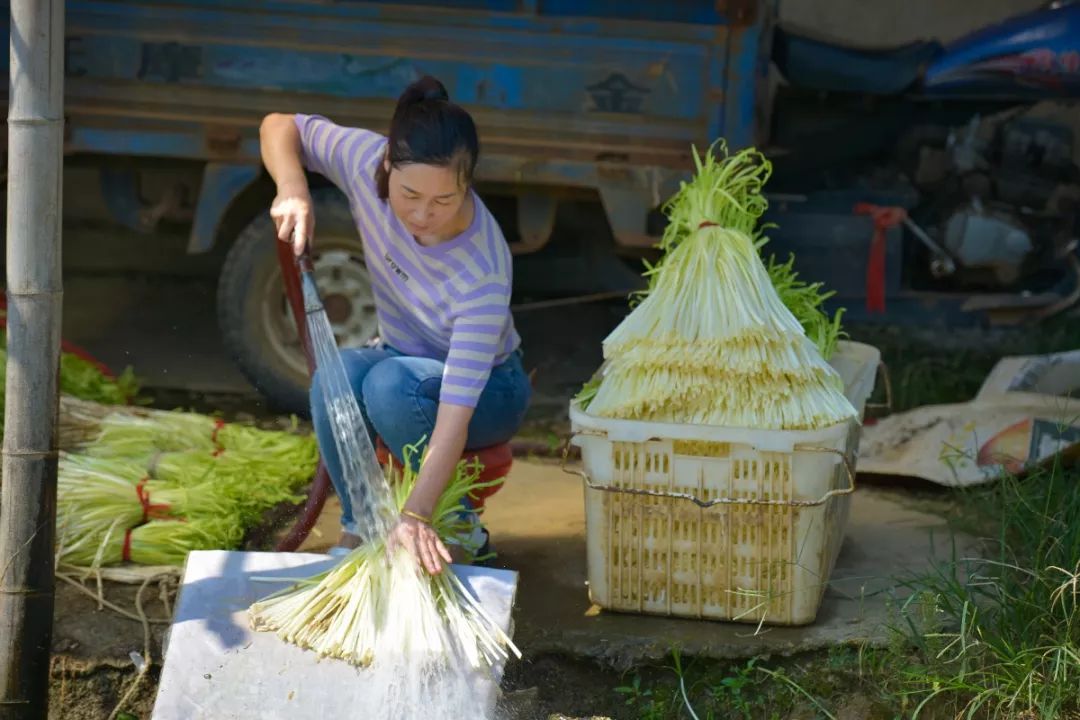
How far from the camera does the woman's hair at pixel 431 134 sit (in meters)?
3.35

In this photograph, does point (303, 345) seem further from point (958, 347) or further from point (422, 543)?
point (958, 347)

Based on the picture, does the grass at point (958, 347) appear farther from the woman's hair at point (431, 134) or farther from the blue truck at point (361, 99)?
the woman's hair at point (431, 134)

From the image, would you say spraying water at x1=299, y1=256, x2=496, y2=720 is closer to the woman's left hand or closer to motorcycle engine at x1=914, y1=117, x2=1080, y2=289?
the woman's left hand

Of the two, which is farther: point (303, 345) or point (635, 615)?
point (303, 345)

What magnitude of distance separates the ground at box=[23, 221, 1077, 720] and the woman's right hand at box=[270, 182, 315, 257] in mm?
1111

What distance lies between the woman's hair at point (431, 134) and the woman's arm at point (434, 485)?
580 millimetres

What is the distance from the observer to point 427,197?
340cm

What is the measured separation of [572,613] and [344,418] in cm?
81

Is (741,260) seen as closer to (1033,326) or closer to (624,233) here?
(624,233)

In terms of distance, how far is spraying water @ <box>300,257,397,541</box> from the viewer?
351cm

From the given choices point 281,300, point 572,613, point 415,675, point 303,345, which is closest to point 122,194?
point 281,300

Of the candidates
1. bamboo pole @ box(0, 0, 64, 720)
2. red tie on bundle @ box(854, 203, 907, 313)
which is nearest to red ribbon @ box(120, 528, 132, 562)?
bamboo pole @ box(0, 0, 64, 720)

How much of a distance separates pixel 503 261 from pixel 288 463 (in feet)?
5.05

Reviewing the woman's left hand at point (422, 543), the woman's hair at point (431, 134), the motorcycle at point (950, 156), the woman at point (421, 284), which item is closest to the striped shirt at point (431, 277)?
the woman at point (421, 284)
